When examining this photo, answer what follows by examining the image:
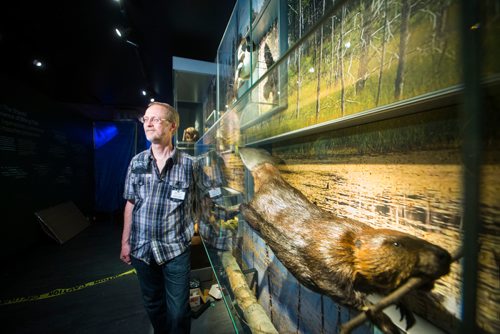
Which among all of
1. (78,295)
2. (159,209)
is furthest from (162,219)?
(78,295)

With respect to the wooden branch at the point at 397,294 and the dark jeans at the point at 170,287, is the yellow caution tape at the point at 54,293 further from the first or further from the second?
the wooden branch at the point at 397,294

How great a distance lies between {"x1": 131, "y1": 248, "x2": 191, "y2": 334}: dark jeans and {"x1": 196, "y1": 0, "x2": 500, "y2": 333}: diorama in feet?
1.45

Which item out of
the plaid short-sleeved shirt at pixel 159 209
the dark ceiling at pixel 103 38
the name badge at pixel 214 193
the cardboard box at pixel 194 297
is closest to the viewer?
the plaid short-sleeved shirt at pixel 159 209

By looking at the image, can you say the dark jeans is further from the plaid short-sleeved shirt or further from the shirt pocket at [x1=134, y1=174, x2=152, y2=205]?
the shirt pocket at [x1=134, y1=174, x2=152, y2=205]

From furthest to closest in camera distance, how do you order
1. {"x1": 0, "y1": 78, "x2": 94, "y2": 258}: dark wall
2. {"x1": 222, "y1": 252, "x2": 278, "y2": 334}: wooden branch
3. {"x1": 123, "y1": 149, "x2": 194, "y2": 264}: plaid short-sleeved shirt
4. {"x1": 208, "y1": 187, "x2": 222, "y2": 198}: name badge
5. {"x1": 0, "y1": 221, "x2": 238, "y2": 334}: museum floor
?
{"x1": 0, "y1": 78, "x2": 94, "y2": 258}: dark wall < {"x1": 0, "y1": 221, "x2": 238, "y2": 334}: museum floor < {"x1": 208, "y1": 187, "x2": 222, "y2": 198}: name badge < {"x1": 123, "y1": 149, "x2": 194, "y2": 264}: plaid short-sleeved shirt < {"x1": 222, "y1": 252, "x2": 278, "y2": 334}: wooden branch

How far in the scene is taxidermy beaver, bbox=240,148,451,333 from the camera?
17.4 inches

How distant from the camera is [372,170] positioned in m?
0.71

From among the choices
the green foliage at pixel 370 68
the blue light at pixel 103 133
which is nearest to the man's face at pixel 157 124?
the green foliage at pixel 370 68

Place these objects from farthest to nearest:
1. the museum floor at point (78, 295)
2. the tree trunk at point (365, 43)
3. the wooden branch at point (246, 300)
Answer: the museum floor at point (78, 295), the wooden branch at point (246, 300), the tree trunk at point (365, 43)

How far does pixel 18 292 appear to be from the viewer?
2662mm

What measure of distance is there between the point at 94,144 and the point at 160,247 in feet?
25.0

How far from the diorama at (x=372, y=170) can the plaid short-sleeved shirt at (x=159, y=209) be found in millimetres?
544

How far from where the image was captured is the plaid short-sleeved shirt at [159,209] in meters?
1.44

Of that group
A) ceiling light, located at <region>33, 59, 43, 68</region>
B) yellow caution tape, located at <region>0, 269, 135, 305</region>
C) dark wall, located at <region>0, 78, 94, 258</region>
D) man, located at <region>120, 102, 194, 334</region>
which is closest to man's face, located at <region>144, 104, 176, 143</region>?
man, located at <region>120, 102, 194, 334</region>
